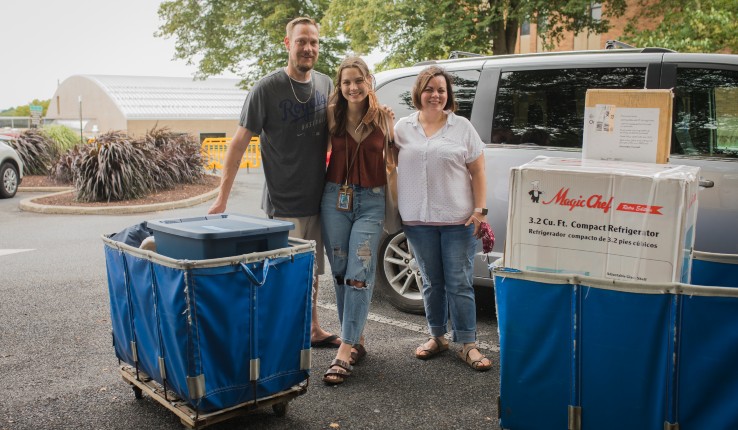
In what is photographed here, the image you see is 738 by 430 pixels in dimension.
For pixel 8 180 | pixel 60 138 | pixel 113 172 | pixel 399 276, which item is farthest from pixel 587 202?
pixel 60 138

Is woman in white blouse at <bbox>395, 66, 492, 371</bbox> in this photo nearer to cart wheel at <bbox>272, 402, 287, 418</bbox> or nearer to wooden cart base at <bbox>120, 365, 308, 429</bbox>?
wooden cart base at <bbox>120, 365, 308, 429</bbox>

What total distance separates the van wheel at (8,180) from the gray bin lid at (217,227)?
1297 cm

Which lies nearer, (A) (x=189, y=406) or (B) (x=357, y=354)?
(A) (x=189, y=406)

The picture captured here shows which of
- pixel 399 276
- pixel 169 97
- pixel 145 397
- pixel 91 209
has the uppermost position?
pixel 169 97

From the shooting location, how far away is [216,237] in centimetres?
327

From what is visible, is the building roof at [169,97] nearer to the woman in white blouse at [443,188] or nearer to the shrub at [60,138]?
the shrub at [60,138]

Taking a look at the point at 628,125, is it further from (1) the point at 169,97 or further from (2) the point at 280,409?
(1) the point at 169,97

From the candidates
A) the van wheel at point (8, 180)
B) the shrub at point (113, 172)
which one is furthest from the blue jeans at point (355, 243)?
the van wheel at point (8, 180)

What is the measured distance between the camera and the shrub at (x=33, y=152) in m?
19.2

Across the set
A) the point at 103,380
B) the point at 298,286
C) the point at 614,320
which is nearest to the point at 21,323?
the point at 103,380

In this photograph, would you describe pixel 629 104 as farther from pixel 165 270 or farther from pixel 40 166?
pixel 40 166

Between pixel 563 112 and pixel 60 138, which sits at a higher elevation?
pixel 563 112

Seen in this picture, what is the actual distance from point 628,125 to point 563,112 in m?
1.76

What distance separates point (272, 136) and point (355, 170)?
1.88 feet
